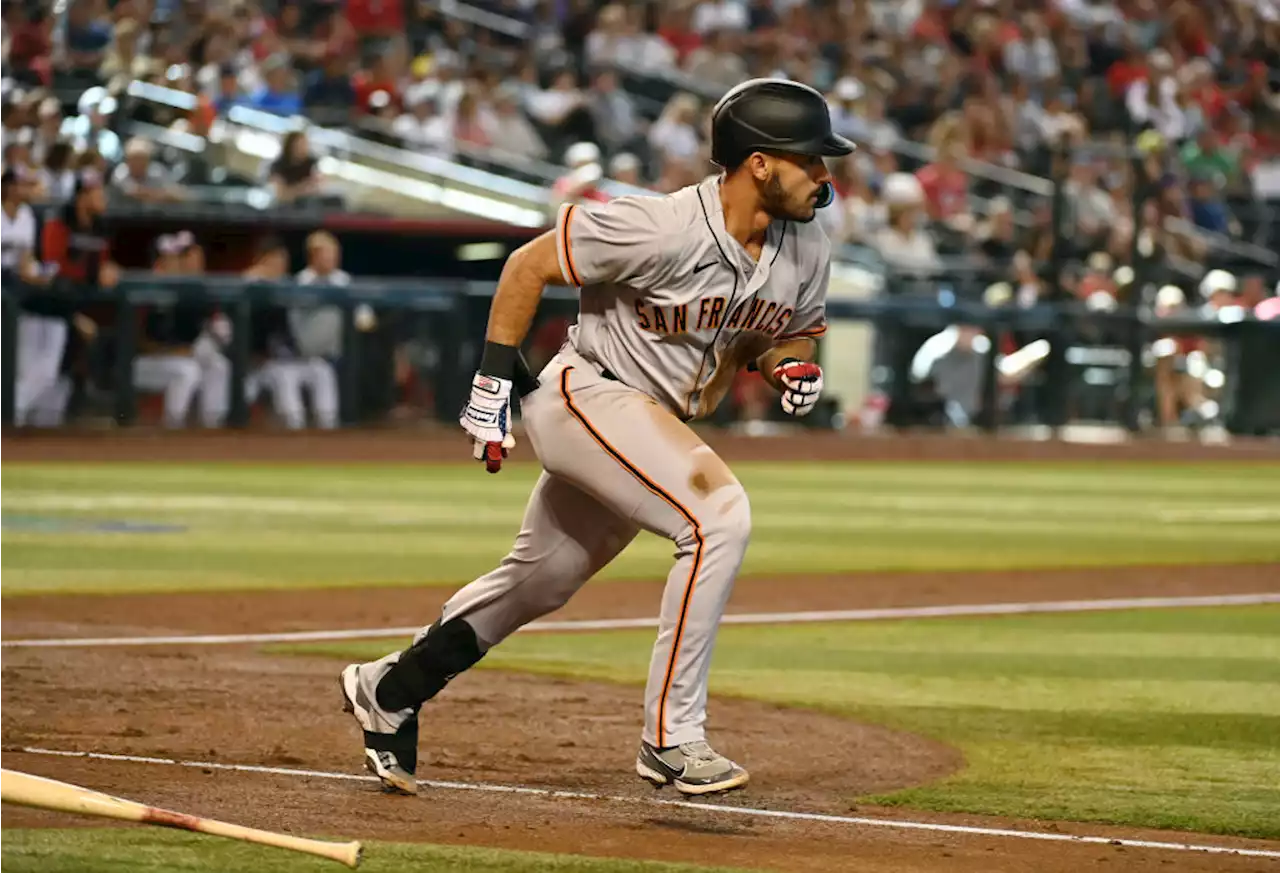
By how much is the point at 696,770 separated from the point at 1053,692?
2.57 metres

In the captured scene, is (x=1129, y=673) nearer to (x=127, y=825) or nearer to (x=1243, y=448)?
(x=127, y=825)

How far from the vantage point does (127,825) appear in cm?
452

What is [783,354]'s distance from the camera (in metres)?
5.32

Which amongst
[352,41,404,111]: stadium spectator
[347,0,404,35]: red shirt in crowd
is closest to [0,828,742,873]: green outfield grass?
[352,41,404,111]: stadium spectator

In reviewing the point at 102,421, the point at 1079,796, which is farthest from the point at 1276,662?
the point at 102,421

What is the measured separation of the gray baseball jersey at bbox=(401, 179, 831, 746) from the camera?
4844 millimetres

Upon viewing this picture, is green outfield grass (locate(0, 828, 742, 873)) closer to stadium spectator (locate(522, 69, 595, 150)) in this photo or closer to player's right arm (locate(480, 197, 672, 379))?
player's right arm (locate(480, 197, 672, 379))

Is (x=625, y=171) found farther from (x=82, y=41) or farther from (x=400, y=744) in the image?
(x=400, y=744)

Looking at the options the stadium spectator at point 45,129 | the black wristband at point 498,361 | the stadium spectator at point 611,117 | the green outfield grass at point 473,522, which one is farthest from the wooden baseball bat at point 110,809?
the stadium spectator at point 611,117

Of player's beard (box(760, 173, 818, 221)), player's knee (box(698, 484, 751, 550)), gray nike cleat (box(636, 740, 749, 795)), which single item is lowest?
gray nike cleat (box(636, 740, 749, 795))

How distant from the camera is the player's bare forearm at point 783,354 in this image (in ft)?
17.4

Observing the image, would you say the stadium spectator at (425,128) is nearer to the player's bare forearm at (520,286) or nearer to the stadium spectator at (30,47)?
the stadium spectator at (30,47)

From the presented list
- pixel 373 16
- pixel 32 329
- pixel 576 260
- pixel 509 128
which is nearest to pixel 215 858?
pixel 576 260

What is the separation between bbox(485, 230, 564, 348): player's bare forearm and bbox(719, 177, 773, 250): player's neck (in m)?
0.41
